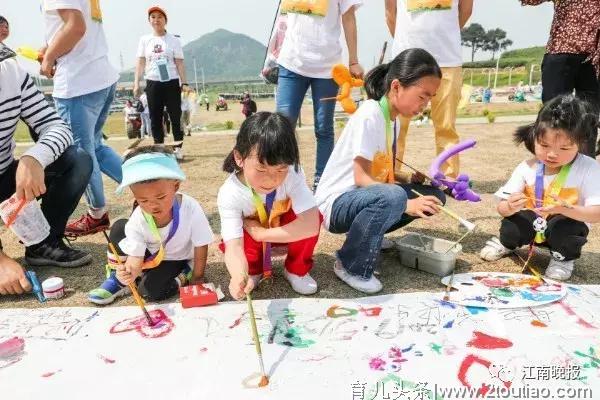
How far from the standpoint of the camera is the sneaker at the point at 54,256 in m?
2.32

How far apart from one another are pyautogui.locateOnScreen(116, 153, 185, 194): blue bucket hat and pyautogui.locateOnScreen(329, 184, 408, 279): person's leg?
2.34 ft

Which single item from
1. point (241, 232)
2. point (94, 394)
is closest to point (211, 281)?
point (241, 232)

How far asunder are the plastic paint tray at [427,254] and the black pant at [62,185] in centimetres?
159

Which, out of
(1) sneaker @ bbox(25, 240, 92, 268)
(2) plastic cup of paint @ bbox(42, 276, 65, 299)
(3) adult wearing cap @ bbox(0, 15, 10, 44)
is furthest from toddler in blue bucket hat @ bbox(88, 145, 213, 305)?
(3) adult wearing cap @ bbox(0, 15, 10, 44)

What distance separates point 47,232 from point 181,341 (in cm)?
108

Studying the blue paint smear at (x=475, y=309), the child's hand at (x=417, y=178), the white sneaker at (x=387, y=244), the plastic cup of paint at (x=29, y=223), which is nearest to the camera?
the blue paint smear at (x=475, y=309)

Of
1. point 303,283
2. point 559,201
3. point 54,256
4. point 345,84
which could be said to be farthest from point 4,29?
point 559,201

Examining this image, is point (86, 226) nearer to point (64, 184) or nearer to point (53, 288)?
point (64, 184)

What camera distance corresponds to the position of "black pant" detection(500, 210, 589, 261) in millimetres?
2039

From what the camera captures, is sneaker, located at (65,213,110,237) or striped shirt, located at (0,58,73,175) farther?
sneaker, located at (65,213,110,237)

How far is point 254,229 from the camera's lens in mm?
1909

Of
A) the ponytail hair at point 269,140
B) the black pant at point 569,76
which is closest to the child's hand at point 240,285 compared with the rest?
the ponytail hair at point 269,140

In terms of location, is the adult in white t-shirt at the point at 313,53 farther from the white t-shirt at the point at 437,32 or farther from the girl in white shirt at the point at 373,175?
the girl in white shirt at the point at 373,175

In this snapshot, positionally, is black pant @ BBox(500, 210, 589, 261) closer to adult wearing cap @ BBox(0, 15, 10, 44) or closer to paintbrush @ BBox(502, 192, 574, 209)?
paintbrush @ BBox(502, 192, 574, 209)
